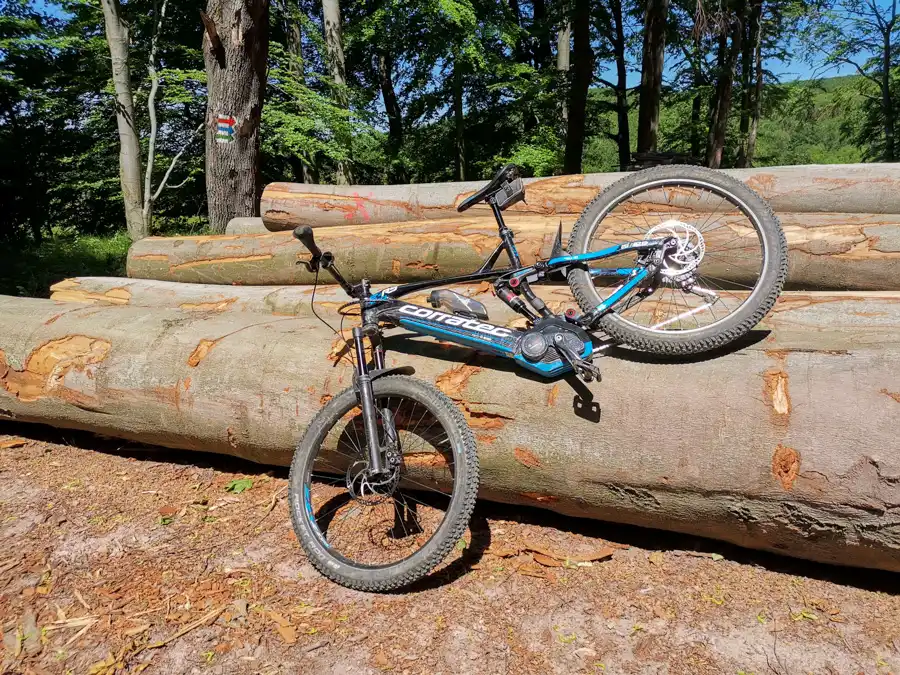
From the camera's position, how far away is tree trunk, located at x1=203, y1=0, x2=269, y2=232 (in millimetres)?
7199

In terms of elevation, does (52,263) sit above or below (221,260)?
below

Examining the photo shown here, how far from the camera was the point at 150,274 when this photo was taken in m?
6.26

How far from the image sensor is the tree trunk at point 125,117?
31.7ft

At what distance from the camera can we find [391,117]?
21.1m

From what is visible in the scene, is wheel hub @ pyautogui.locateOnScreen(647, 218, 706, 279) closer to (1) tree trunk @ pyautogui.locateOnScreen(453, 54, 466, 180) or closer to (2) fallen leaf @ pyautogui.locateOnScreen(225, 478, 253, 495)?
(2) fallen leaf @ pyautogui.locateOnScreen(225, 478, 253, 495)

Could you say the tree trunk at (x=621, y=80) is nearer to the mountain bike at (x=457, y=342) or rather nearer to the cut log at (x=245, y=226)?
the cut log at (x=245, y=226)

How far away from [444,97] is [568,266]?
54.2ft

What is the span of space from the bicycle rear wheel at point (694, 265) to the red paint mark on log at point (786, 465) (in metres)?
0.54

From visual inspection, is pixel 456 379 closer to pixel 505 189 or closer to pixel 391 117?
pixel 505 189

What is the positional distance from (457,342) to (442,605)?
1207 millimetres

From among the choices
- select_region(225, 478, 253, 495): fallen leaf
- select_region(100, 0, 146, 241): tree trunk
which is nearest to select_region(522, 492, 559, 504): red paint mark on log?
select_region(225, 478, 253, 495): fallen leaf

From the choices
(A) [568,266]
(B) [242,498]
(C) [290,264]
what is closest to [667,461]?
(A) [568,266]

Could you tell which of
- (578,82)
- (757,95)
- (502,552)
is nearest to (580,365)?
(502,552)

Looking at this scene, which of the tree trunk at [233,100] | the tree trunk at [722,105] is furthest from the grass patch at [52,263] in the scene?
the tree trunk at [722,105]
